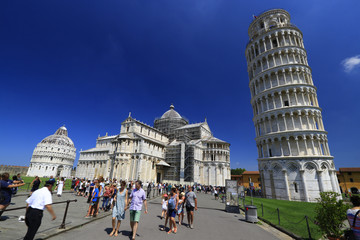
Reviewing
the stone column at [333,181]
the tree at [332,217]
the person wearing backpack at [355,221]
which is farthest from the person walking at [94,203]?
the stone column at [333,181]

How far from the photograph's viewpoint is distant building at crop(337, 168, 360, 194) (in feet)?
135

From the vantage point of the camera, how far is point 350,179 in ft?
138

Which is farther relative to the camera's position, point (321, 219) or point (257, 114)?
point (257, 114)

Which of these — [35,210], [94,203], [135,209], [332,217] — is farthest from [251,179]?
[35,210]

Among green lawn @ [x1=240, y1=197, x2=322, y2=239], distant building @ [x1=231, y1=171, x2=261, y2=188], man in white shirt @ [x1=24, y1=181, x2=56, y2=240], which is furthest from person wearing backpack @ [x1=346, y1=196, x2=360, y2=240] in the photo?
distant building @ [x1=231, y1=171, x2=261, y2=188]

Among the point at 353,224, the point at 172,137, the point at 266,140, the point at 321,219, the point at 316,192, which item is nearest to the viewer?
the point at 353,224

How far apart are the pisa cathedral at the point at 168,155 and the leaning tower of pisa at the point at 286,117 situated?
2077 centimetres

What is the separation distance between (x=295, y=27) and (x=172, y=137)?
139 feet

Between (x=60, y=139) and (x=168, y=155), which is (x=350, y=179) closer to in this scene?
(x=168, y=155)

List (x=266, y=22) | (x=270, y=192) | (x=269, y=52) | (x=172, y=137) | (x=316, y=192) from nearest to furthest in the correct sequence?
(x=316, y=192)
(x=270, y=192)
(x=269, y=52)
(x=266, y=22)
(x=172, y=137)

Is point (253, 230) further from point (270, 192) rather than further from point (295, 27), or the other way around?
point (295, 27)

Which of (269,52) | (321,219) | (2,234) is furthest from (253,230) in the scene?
(269,52)

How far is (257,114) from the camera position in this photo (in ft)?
97.9

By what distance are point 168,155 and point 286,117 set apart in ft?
106
